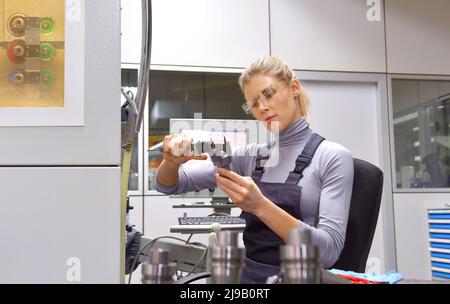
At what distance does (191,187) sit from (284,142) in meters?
0.30

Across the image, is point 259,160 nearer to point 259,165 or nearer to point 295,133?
point 259,165

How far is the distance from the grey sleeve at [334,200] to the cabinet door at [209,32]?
73.4 inches

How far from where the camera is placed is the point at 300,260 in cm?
27

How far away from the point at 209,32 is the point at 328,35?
32.8 inches

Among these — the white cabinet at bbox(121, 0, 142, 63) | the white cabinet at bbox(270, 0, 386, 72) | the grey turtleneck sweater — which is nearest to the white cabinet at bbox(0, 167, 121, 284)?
the grey turtleneck sweater

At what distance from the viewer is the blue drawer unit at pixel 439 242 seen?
2.86 m

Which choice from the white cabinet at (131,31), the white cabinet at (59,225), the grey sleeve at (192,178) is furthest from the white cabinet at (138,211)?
the white cabinet at (59,225)

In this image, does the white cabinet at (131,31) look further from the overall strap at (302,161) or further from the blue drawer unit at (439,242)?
the blue drawer unit at (439,242)

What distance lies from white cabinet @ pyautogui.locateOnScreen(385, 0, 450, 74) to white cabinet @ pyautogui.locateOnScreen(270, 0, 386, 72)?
88 mm

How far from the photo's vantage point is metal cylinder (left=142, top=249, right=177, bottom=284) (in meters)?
0.30

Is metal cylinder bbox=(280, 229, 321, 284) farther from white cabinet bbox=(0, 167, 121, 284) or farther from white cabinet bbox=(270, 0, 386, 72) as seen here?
white cabinet bbox=(270, 0, 386, 72)

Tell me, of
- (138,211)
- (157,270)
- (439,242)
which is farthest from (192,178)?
(439,242)
